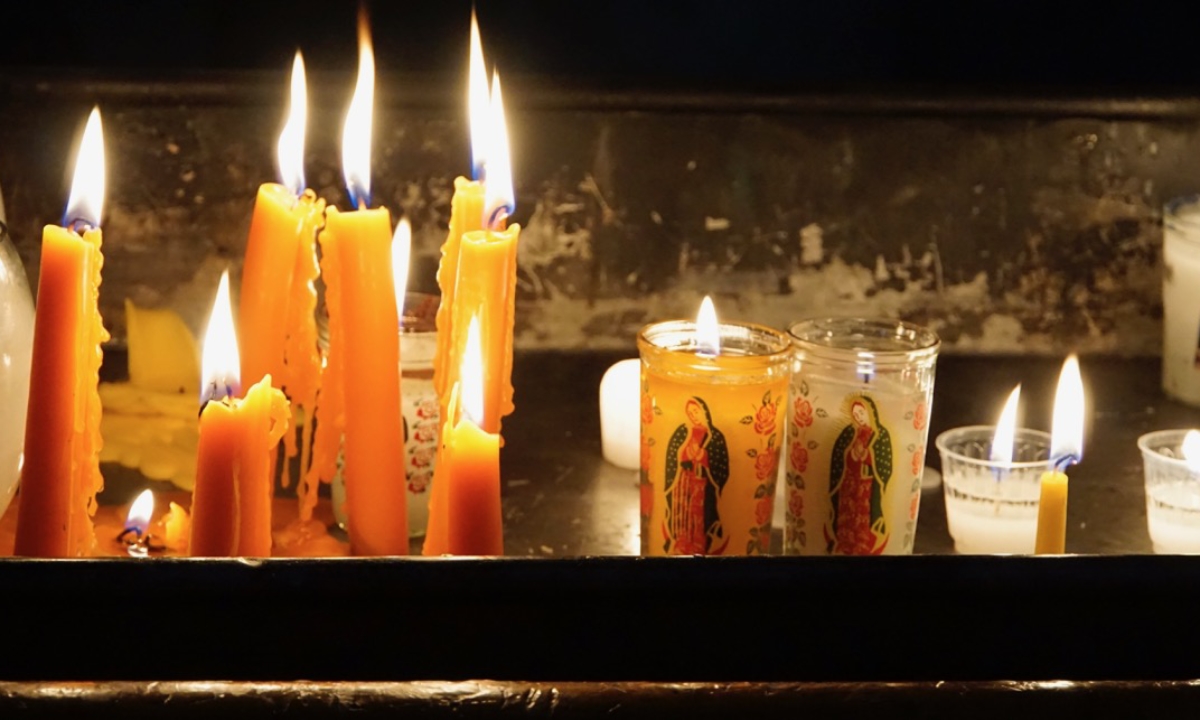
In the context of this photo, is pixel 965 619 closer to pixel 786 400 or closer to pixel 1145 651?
pixel 1145 651

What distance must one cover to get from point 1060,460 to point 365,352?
0.43 m

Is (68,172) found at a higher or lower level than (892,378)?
higher

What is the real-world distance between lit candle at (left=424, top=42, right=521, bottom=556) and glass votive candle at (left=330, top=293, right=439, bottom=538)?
0.15 metres

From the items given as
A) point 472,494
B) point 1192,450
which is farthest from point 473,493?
point 1192,450

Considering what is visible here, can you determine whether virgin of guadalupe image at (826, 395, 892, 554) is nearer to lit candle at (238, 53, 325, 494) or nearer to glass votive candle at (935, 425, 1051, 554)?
glass votive candle at (935, 425, 1051, 554)

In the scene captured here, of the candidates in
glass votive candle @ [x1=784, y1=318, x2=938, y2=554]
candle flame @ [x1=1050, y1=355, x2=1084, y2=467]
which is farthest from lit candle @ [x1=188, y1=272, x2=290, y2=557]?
candle flame @ [x1=1050, y1=355, x2=1084, y2=467]

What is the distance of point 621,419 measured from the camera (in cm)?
121

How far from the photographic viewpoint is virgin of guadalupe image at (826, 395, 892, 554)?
94cm

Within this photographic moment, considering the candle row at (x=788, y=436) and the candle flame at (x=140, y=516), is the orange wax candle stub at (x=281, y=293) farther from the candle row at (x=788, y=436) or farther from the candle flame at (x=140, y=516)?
the candle row at (x=788, y=436)

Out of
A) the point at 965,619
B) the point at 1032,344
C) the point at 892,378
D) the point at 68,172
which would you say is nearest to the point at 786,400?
the point at 892,378

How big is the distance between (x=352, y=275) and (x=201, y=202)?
71 cm

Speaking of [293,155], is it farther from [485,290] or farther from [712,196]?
[712,196]

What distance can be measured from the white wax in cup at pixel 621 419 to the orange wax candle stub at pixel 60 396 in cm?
50

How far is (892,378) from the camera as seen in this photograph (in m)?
0.94
